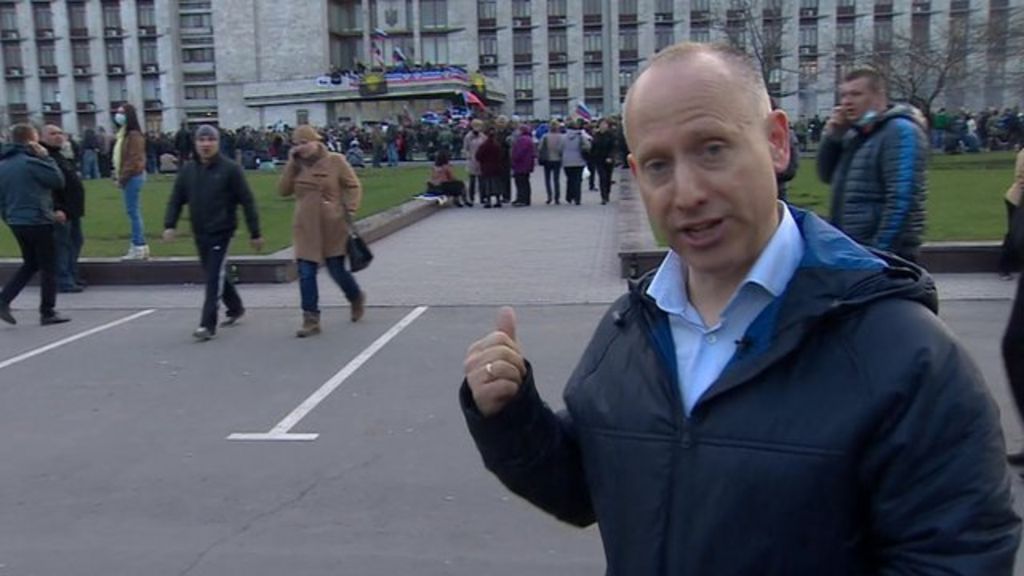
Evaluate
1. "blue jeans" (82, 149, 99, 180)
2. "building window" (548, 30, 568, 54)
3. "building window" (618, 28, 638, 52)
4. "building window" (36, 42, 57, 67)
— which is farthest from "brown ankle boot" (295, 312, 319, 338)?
"building window" (36, 42, 57, 67)

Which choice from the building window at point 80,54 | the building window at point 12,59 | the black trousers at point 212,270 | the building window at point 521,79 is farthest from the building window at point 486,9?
the black trousers at point 212,270

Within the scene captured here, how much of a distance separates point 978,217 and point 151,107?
77512mm

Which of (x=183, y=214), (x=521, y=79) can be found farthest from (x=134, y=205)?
(x=521, y=79)

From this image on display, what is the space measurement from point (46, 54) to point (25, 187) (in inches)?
3275

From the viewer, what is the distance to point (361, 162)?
4388cm

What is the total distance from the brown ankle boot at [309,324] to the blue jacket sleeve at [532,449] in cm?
785

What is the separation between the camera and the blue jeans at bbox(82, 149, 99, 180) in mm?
40156

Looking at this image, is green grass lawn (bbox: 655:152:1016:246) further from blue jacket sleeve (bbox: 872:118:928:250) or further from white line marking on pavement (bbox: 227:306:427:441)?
white line marking on pavement (bbox: 227:306:427:441)

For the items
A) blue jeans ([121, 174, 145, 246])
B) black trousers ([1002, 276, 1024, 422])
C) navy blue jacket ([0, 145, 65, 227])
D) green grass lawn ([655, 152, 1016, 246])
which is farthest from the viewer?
green grass lawn ([655, 152, 1016, 246])

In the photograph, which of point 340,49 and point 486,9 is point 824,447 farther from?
point 340,49

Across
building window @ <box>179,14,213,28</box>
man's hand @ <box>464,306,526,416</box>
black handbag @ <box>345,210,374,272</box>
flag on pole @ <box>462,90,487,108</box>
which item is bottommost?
black handbag @ <box>345,210,374,272</box>

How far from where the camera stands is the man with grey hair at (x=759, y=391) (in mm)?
1512

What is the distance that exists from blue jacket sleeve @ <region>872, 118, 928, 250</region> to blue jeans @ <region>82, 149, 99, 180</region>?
38931 millimetres

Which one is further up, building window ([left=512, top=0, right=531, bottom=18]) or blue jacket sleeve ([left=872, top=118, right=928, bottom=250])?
building window ([left=512, top=0, right=531, bottom=18])
